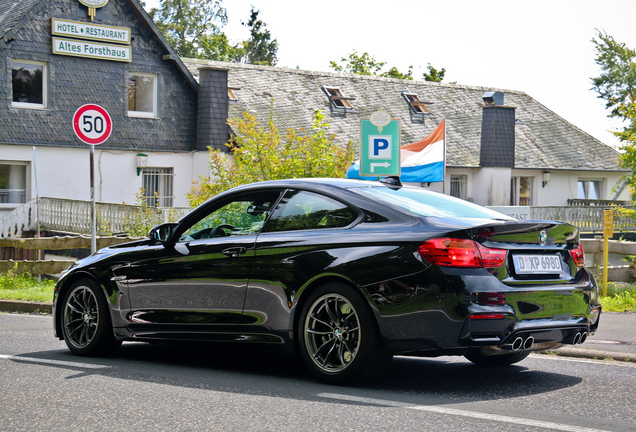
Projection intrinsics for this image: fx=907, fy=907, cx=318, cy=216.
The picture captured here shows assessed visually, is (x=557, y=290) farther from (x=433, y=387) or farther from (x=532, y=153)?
(x=532, y=153)

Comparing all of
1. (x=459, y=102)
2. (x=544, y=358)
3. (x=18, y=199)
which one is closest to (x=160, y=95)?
(x=18, y=199)

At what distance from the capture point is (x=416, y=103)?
133ft

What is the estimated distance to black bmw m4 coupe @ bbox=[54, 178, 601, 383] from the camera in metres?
5.96

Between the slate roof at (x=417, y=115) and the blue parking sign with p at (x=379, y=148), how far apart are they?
19528 mm

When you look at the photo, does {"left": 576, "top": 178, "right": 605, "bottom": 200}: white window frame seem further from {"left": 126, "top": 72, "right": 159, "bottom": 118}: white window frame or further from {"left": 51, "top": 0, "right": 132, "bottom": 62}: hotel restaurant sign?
{"left": 51, "top": 0, "right": 132, "bottom": 62}: hotel restaurant sign

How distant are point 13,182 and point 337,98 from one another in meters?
15.0

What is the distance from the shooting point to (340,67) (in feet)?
223

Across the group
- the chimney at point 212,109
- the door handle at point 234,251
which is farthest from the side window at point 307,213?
the chimney at point 212,109

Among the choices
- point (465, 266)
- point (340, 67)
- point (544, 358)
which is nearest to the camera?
point (465, 266)

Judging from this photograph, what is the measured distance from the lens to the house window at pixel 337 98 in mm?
38094

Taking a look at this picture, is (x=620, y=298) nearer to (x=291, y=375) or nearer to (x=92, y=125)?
(x=291, y=375)

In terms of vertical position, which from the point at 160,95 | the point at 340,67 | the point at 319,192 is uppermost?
the point at 340,67

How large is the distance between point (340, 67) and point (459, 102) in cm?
2623

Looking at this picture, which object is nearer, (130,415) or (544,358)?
(130,415)
